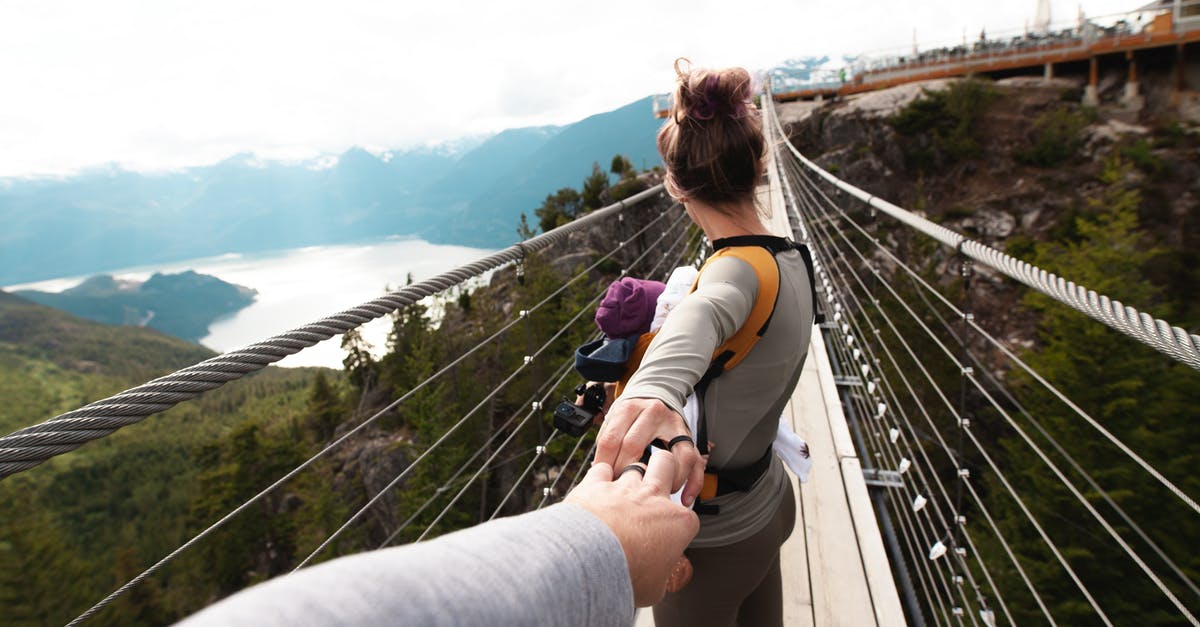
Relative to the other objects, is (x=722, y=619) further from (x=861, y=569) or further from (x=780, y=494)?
(x=861, y=569)

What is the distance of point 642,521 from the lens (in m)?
0.45

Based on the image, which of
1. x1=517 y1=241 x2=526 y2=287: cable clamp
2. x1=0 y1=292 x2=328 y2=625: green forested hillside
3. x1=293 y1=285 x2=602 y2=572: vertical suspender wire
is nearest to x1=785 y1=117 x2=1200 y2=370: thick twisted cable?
x1=293 y1=285 x2=602 y2=572: vertical suspender wire

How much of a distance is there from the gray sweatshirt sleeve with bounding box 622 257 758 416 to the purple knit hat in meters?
0.18

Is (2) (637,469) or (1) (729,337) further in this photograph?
(1) (729,337)

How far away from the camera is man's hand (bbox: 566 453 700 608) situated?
0.42 meters

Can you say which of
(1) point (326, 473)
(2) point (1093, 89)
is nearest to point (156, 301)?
(1) point (326, 473)

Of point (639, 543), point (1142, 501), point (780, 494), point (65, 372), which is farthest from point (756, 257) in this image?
point (65, 372)

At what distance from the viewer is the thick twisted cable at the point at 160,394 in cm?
70

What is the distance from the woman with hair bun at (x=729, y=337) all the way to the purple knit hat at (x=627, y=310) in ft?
0.56

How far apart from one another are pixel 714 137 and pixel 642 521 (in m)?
0.73

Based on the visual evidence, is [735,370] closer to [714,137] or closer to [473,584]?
[714,137]

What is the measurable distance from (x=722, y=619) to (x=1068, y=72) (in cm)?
2505

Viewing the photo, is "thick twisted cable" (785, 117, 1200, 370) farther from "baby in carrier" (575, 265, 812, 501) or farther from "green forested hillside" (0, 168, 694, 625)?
"green forested hillside" (0, 168, 694, 625)

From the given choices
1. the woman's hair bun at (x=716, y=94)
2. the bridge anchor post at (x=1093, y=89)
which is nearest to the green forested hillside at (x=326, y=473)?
the woman's hair bun at (x=716, y=94)
